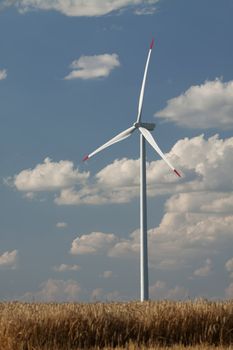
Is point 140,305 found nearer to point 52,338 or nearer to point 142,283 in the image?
point 52,338

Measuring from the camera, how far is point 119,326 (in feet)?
87.5

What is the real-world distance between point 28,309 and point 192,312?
5.90m

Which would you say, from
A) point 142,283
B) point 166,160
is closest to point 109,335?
point 142,283

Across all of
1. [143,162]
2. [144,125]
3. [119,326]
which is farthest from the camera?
[144,125]

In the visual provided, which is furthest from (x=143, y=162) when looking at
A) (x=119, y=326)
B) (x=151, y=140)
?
(x=119, y=326)

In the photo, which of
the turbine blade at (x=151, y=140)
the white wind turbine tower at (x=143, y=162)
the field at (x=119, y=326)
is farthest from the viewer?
the turbine blade at (x=151, y=140)

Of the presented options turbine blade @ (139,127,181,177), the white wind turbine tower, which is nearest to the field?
the white wind turbine tower

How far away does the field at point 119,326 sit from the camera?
2420 centimetres

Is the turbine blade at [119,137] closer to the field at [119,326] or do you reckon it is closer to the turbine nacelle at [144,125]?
the turbine nacelle at [144,125]

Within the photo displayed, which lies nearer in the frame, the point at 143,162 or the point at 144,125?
the point at 143,162

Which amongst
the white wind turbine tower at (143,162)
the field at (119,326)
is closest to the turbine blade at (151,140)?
the white wind turbine tower at (143,162)

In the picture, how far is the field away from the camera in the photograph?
24.2 meters

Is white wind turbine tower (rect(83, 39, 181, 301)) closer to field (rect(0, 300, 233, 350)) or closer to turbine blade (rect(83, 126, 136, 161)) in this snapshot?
turbine blade (rect(83, 126, 136, 161))

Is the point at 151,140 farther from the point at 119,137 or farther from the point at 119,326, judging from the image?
the point at 119,326
